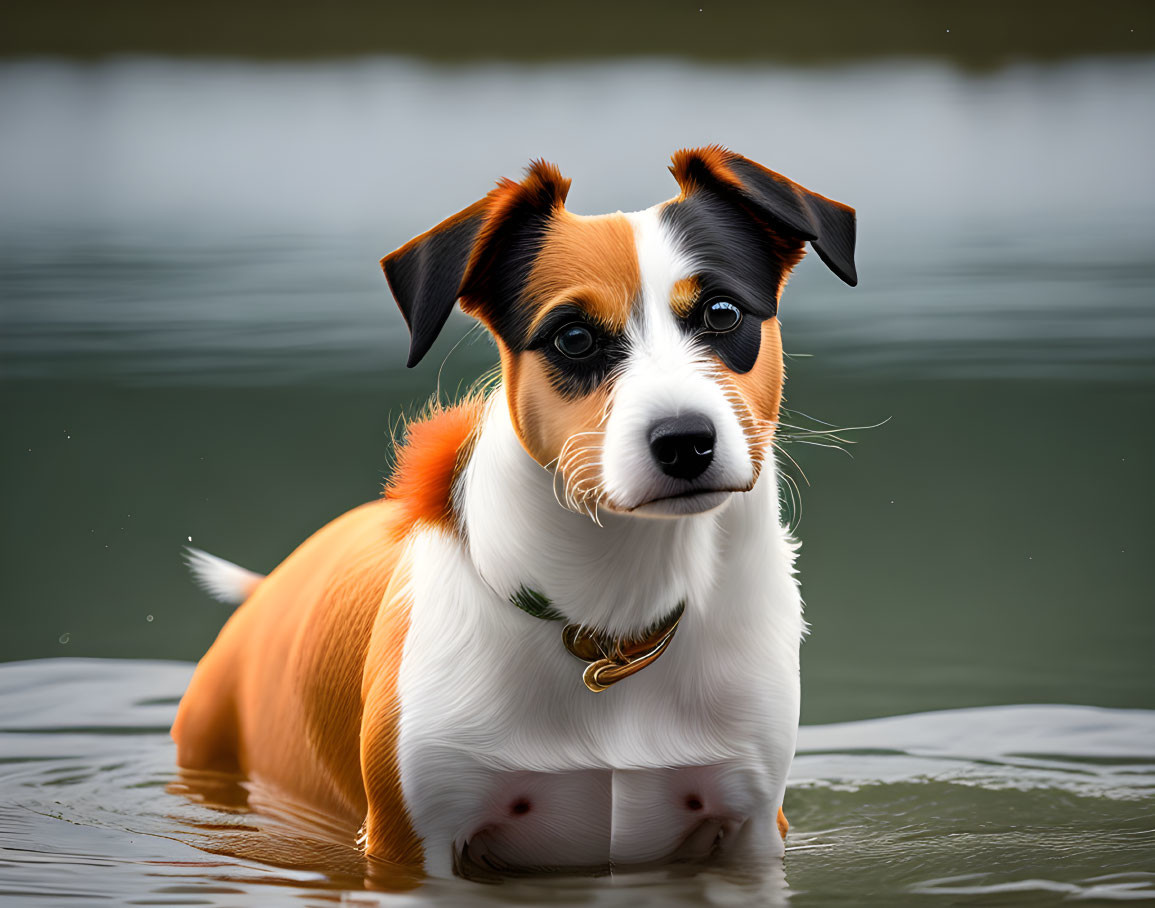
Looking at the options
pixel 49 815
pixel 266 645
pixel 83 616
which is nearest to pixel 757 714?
pixel 266 645

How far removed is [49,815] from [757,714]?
67.6 inches

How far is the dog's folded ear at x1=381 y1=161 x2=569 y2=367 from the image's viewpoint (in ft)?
7.46

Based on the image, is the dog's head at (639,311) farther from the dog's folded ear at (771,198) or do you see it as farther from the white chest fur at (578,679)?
the white chest fur at (578,679)

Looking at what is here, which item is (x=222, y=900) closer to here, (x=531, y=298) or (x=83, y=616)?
(x=531, y=298)

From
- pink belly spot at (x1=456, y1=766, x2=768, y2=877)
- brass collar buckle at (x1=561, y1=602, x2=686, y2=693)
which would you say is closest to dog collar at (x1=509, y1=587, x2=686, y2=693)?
brass collar buckle at (x1=561, y1=602, x2=686, y2=693)

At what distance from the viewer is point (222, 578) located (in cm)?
372

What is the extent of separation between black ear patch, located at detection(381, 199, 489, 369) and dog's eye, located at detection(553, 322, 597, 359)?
0.69 feet

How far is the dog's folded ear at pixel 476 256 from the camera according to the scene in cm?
227

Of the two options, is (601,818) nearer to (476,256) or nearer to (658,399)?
(658,399)

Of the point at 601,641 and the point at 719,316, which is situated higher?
the point at 719,316

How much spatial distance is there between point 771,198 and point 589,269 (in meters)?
0.35

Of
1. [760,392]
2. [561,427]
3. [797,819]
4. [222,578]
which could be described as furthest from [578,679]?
[222,578]

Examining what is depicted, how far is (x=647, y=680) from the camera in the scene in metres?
2.38

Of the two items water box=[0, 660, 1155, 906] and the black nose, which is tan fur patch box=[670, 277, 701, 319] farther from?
water box=[0, 660, 1155, 906]
